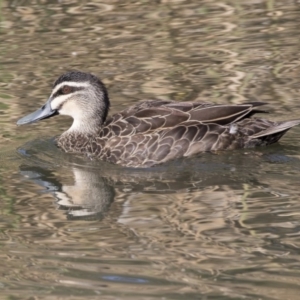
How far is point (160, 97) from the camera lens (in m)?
11.9

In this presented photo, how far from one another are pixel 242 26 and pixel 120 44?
1881 mm

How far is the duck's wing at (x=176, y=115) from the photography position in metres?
10.1

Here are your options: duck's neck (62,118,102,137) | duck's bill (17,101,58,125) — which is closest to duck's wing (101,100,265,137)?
duck's neck (62,118,102,137)

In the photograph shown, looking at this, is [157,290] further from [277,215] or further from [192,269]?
[277,215]

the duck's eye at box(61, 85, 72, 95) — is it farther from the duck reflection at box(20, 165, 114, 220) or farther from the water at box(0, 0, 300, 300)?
the duck reflection at box(20, 165, 114, 220)

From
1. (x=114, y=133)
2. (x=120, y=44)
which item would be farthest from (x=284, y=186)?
(x=120, y=44)

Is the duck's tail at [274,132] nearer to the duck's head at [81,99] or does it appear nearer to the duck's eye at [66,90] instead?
the duck's head at [81,99]

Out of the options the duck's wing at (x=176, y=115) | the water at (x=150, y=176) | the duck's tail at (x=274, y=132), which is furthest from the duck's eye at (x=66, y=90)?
the duck's tail at (x=274, y=132)

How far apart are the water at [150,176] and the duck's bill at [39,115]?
226mm

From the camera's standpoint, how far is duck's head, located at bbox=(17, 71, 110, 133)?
426 inches

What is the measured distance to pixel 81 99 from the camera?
35.8 ft

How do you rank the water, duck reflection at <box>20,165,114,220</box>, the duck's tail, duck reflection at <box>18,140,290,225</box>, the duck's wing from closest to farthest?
the water
duck reflection at <box>18,140,290,225</box>
duck reflection at <box>20,165,114,220</box>
the duck's tail
the duck's wing

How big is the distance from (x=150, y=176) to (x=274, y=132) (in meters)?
1.34

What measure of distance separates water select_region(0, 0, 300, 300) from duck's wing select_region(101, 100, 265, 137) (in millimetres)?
383
